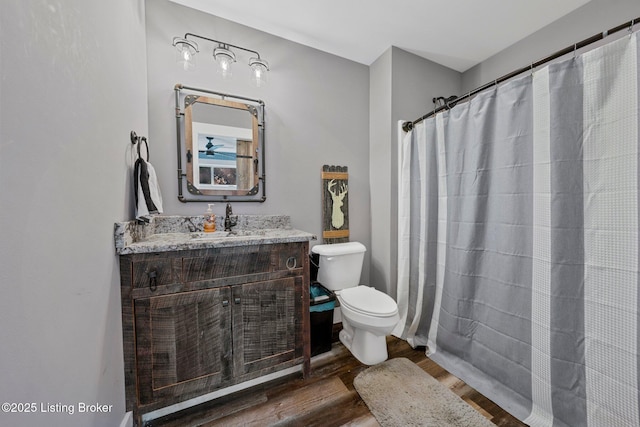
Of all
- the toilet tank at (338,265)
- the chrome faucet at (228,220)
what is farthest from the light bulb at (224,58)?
the toilet tank at (338,265)

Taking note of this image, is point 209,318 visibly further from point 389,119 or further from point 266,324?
point 389,119

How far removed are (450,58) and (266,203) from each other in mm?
2263

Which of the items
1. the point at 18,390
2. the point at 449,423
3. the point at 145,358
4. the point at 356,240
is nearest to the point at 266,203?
the point at 356,240

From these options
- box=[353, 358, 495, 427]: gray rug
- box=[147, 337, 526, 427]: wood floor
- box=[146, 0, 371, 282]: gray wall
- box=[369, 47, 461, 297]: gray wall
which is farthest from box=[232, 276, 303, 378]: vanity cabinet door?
box=[369, 47, 461, 297]: gray wall

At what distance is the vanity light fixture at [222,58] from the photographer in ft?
5.11

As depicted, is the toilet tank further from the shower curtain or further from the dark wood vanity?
the shower curtain

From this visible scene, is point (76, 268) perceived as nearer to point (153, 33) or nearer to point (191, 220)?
point (191, 220)

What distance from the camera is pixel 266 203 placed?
1.91 meters

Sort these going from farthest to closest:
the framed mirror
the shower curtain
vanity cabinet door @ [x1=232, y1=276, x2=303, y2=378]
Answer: the framed mirror < vanity cabinet door @ [x1=232, y1=276, x2=303, y2=378] < the shower curtain

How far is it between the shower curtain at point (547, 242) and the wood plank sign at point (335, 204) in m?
0.82

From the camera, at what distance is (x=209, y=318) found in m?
1.25

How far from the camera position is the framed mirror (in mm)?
1658

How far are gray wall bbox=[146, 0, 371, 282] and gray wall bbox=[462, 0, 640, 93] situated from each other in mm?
1186

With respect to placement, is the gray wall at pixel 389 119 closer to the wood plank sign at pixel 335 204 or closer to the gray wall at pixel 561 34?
the wood plank sign at pixel 335 204
